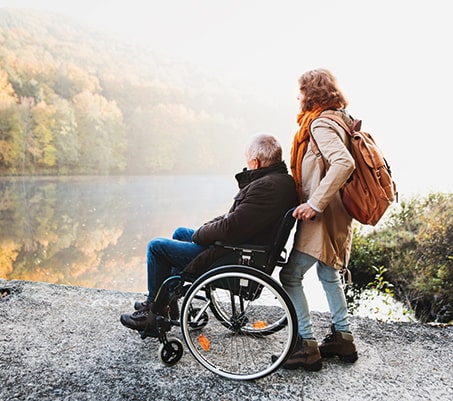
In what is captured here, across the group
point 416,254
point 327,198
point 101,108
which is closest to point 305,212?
point 327,198

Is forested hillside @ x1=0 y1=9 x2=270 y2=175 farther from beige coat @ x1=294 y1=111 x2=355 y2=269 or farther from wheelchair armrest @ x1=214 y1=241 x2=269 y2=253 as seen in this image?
wheelchair armrest @ x1=214 y1=241 x2=269 y2=253

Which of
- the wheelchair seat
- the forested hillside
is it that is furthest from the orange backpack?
the forested hillside

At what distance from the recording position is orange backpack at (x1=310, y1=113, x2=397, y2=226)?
162 cm

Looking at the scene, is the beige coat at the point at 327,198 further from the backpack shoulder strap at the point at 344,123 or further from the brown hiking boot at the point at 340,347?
the brown hiking boot at the point at 340,347

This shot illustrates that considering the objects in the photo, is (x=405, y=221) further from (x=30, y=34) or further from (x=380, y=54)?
(x=30, y=34)

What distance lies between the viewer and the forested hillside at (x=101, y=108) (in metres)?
6.84

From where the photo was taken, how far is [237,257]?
1.66 metres

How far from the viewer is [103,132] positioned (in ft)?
25.1

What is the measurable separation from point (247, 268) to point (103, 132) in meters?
6.73

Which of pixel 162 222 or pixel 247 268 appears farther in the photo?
pixel 162 222

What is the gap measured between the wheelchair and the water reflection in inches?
140

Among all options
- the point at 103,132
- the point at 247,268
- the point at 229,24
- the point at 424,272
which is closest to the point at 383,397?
the point at 247,268

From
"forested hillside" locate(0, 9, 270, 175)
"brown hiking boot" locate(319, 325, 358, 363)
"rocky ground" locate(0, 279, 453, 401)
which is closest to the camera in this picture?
"rocky ground" locate(0, 279, 453, 401)

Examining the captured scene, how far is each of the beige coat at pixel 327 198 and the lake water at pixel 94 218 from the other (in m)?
3.97
